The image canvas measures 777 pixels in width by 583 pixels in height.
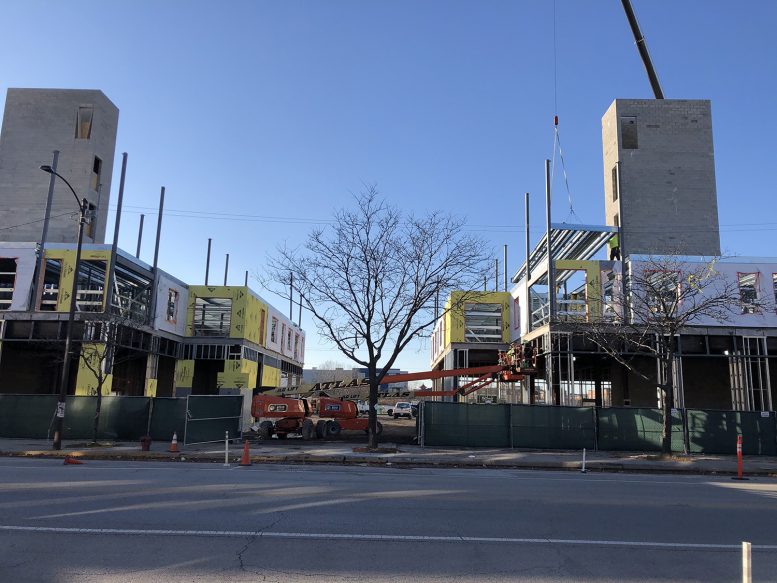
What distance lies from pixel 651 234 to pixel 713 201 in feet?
13.7

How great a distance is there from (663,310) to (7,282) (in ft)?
97.2

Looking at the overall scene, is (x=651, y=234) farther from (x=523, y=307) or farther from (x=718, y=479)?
(x=718, y=479)

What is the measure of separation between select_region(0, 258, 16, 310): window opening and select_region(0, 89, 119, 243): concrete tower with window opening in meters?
6.72

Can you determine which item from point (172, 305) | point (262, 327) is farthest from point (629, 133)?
point (172, 305)

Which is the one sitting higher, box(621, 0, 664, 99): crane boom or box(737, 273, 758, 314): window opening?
box(621, 0, 664, 99): crane boom

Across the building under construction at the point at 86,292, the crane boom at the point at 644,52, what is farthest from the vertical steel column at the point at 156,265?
the crane boom at the point at 644,52

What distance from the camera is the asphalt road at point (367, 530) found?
6.13 meters

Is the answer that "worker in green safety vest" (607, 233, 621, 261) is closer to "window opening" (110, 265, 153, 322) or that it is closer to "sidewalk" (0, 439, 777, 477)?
"sidewalk" (0, 439, 777, 477)

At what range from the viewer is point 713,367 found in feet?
105

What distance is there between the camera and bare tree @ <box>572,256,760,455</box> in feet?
66.9

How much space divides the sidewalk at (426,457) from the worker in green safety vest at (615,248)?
11.6 m

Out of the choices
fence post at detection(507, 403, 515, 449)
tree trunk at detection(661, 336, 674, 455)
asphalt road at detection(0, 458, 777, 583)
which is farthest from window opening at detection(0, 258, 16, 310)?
tree trunk at detection(661, 336, 674, 455)

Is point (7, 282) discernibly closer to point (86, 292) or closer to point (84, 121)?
point (86, 292)

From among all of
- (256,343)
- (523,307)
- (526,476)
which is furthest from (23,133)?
(526,476)
